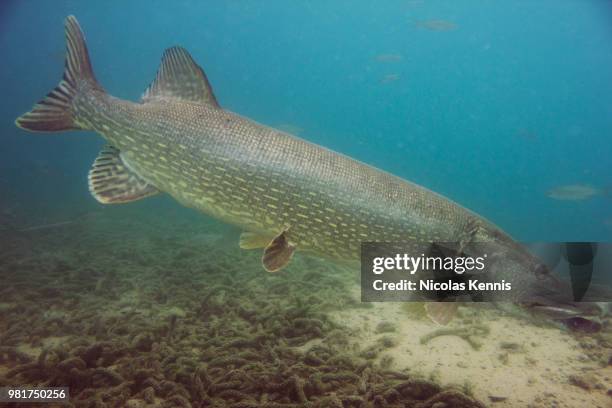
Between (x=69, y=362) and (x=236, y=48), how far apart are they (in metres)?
103

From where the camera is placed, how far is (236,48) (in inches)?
3629

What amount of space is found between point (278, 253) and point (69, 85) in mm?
3096

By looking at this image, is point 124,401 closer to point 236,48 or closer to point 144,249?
point 144,249

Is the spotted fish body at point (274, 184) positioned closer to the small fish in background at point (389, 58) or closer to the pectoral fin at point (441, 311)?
the pectoral fin at point (441, 311)

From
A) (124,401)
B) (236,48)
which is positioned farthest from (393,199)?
(236,48)

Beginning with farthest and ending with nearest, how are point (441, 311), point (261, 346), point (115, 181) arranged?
point (115, 181)
point (261, 346)
point (441, 311)

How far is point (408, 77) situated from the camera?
11512 centimetres

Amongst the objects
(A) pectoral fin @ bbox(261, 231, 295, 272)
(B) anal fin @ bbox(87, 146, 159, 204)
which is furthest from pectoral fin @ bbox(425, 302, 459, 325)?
(B) anal fin @ bbox(87, 146, 159, 204)

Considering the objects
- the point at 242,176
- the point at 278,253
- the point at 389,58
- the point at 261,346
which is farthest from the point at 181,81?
the point at 389,58

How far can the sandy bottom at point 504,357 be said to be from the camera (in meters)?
2.77

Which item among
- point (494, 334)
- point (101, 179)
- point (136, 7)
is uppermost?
point (136, 7)

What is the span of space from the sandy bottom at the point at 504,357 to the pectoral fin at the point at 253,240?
5.51 feet

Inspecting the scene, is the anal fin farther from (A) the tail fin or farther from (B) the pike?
(A) the tail fin

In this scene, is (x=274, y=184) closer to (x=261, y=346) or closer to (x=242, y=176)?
(x=242, y=176)
